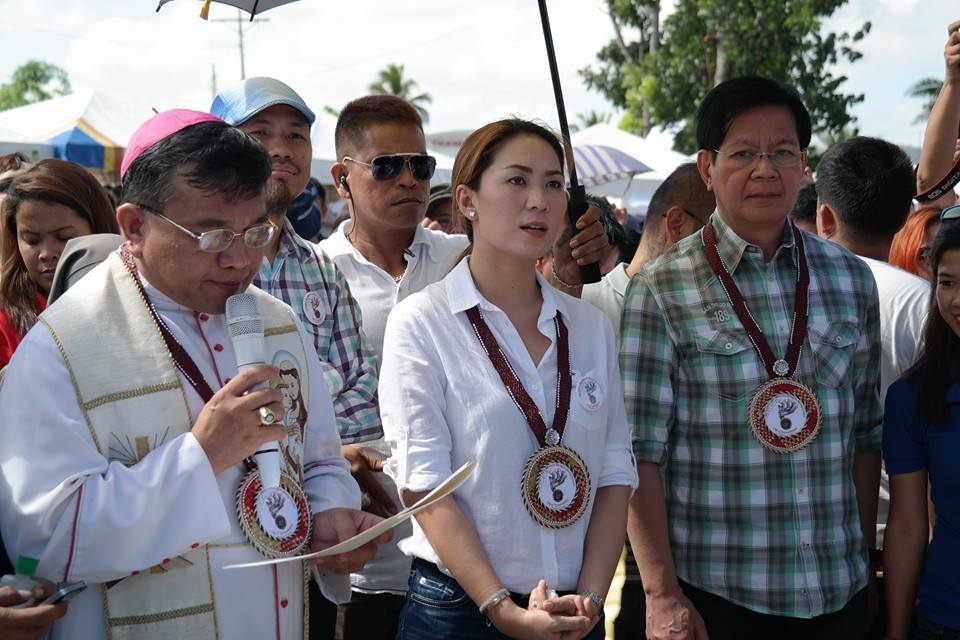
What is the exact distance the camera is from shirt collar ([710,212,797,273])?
11.2 feet

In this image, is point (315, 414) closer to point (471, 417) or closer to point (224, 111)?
point (471, 417)

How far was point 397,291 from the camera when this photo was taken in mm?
4223

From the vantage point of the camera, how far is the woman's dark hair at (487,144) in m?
3.13

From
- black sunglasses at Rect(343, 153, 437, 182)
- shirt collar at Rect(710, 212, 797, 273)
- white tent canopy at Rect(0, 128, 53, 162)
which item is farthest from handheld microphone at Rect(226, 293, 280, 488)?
white tent canopy at Rect(0, 128, 53, 162)

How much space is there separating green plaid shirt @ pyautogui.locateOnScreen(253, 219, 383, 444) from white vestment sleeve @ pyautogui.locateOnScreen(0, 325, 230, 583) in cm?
127

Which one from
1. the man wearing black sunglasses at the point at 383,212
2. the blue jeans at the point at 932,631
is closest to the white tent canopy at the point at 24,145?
the man wearing black sunglasses at the point at 383,212

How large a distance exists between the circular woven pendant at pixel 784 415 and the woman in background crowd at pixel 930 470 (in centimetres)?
36

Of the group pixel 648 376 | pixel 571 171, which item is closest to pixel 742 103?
pixel 571 171

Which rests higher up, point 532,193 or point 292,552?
point 532,193

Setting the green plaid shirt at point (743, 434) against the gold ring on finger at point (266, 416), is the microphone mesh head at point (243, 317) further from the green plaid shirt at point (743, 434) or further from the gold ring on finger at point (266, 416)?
the green plaid shirt at point (743, 434)

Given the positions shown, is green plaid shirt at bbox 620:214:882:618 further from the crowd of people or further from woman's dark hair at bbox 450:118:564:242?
woman's dark hair at bbox 450:118:564:242

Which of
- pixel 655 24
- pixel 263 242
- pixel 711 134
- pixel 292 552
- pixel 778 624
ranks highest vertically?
pixel 655 24

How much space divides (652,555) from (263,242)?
61.4 inches

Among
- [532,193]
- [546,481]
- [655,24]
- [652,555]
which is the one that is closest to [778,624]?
[652,555]
